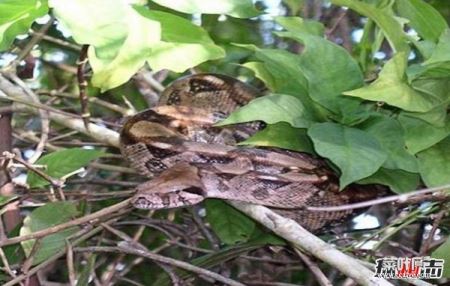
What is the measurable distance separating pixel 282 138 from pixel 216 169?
0.40 m

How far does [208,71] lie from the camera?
3381 millimetres

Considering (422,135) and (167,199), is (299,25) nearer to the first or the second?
(422,135)

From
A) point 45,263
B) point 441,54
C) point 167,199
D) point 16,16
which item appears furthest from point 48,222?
point 441,54

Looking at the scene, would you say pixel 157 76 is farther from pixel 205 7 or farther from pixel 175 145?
pixel 205 7

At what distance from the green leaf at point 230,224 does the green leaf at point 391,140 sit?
0.53 metres

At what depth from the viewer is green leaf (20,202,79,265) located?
2.48m

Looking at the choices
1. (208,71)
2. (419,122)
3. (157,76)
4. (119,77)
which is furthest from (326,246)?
(157,76)

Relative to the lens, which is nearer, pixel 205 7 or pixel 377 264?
pixel 205 7

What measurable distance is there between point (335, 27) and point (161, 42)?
1.58 metres

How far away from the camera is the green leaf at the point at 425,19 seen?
2.32 meters

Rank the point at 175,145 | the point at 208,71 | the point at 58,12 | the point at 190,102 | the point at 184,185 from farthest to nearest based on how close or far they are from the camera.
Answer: the point at 208,71 → the point at 190,102 → the point at 175,145 → the point at 184,185 → the point at 58,12

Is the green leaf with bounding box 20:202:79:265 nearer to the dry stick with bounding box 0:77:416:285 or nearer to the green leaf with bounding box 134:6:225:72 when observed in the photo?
the dry stick with bounding box 0:77:416:285

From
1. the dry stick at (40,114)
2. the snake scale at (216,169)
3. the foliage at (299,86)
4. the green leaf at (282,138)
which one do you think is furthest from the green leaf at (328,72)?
the dry stick at (40,114)

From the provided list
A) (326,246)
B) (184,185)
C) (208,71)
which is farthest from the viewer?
(208,71)
